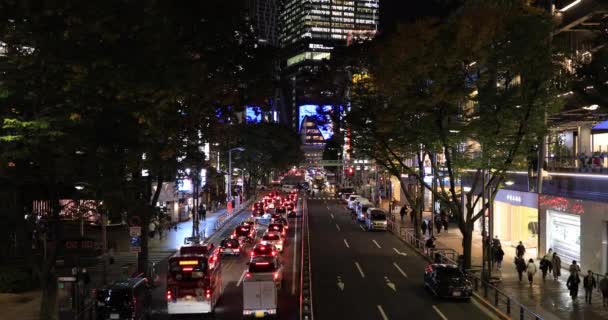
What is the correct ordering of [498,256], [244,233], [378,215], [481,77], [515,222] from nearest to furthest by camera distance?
[481,77]
[498,256]
[515,222]
[244,233]
[378,215]

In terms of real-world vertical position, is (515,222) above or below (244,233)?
above

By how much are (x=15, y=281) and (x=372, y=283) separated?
1607 centimetres

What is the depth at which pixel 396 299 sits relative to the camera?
77.3 ft

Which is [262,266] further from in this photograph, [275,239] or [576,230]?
[576,230]

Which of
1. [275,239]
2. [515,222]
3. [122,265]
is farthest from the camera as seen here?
[515,222]

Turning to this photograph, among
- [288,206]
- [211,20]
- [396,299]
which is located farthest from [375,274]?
[288,206]

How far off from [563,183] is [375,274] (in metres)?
10.7

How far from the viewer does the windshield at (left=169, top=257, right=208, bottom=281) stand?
66.6 ft

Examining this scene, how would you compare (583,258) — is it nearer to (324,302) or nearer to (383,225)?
(324,302)

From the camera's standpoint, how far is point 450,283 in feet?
76.5

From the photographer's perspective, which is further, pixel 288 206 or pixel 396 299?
pixel 288 206

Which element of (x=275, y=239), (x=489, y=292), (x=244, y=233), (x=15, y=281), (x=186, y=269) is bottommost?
(x=489, y=292)

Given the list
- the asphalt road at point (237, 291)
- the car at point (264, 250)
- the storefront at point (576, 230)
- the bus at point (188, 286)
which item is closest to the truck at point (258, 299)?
the asphalt road at point (237, 291)

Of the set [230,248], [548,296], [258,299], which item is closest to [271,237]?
[230,248]
